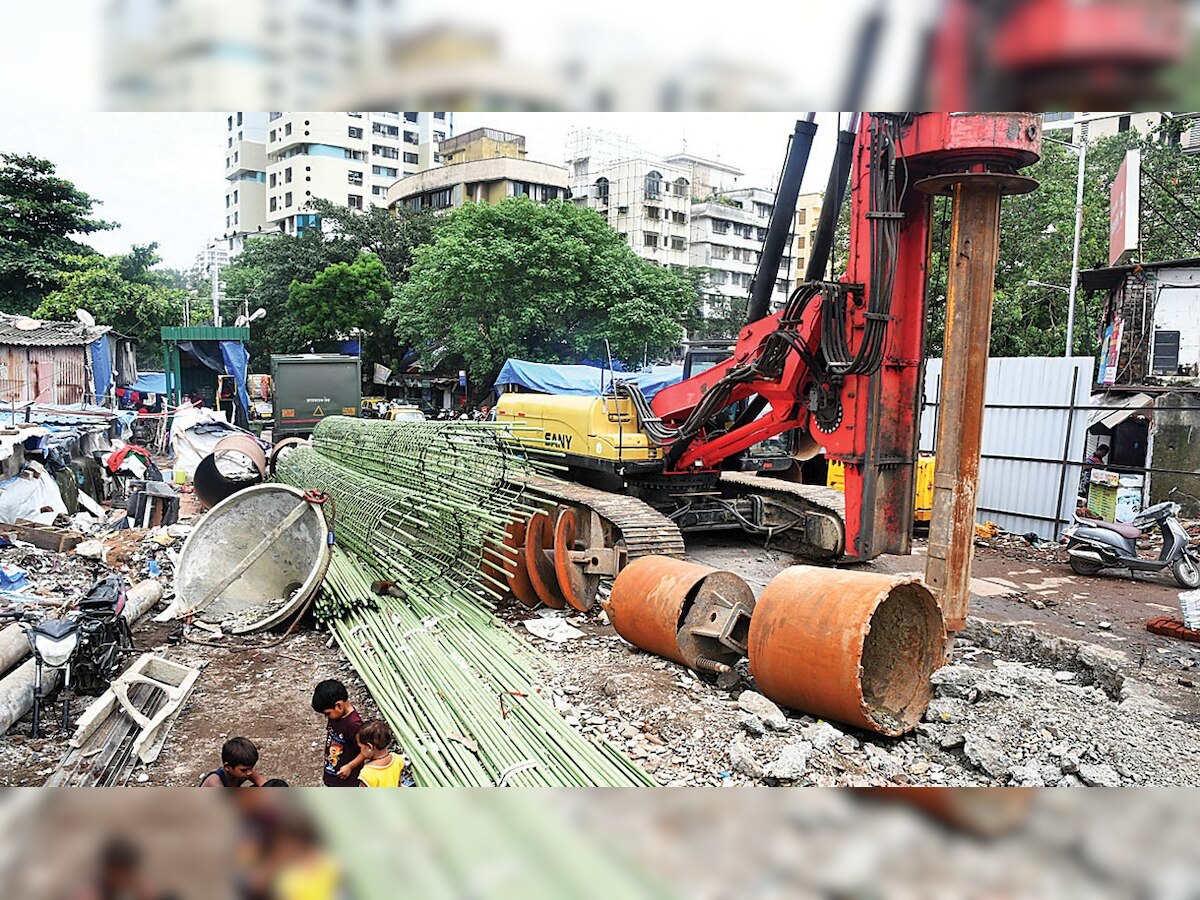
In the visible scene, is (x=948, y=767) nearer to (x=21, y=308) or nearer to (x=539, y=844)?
(x=539, y=844)

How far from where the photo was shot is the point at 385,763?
3838 millimetres

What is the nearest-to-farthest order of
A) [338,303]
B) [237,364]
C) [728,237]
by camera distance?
1. [237,364]
2. [338,303]
3. [728,237]

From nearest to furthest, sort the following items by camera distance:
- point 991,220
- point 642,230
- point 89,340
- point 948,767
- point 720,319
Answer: point 991,220, point 948,767, point 89,340, point 720,319, point 642,230

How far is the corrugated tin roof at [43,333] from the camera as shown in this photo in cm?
1639

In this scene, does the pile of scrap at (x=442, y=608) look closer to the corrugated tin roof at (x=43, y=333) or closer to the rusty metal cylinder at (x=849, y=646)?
the rusty metal cylinder at (x=849, y=646)

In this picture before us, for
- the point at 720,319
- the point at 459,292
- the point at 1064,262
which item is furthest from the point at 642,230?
the point at 1064,262

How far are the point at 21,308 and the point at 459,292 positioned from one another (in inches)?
441

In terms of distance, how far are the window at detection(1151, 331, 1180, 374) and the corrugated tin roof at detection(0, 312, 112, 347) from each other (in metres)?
20.3

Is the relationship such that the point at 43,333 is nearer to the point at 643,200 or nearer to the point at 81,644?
the point at 81,644

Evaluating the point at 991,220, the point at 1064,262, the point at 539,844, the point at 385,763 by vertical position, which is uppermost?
the point at 1064,262

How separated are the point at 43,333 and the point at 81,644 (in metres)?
14.1

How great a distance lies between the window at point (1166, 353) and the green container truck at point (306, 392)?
16.1m

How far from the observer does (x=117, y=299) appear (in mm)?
23641

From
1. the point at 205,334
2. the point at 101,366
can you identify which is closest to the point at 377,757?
the point at 101,366
